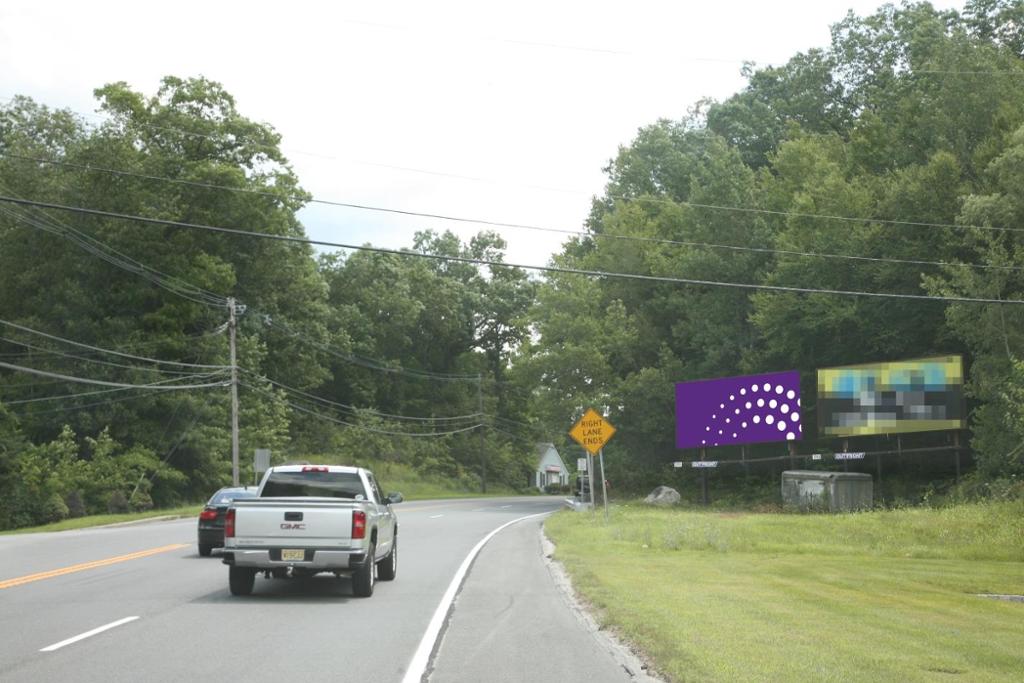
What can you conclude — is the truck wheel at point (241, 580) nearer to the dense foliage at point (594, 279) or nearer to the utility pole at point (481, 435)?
the dense foliage at point (594, 279)

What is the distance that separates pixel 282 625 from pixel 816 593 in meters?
8.35

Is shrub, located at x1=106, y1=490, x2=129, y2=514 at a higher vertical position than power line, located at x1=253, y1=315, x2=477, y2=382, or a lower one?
lower

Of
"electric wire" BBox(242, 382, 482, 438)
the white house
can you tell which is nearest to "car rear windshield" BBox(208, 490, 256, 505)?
"electric wire" BBox(242, 382, 482, 438)

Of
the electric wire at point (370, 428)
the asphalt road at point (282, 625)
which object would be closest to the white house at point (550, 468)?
the electric wire at point (370, 428)

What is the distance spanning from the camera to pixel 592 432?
1387 inches

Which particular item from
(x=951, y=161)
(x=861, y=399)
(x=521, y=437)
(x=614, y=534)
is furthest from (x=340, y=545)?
(x=521, y=437)

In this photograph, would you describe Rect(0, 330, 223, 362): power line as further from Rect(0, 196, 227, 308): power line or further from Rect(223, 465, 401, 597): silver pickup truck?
Rect(223, 465, 401, 597): silver pickup truck

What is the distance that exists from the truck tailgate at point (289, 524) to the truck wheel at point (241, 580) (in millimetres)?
566

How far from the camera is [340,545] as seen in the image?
52.9 ft

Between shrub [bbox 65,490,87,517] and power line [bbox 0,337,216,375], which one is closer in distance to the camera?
shrub [bbox 65,490,87,517]

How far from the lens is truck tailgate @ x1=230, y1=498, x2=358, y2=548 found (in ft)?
52.6

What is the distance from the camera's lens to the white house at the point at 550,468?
128587 millimetres

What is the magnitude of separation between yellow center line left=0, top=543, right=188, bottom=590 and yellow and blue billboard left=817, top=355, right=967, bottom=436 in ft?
102

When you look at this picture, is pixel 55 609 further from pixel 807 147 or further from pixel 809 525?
pixel 807 147
